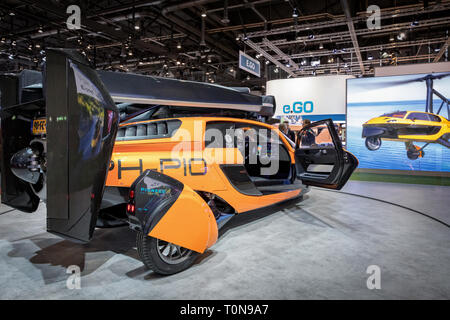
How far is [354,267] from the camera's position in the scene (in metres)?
2.32

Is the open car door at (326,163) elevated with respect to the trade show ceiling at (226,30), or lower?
lower

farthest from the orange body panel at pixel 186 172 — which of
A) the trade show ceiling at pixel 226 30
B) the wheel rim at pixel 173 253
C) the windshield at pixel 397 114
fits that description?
the trade show ceiling at pixel 226 30

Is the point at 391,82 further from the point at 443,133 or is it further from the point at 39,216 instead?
the point at 39,216

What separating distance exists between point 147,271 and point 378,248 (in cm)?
219

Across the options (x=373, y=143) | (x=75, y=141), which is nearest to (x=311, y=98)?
(x=373, y=143)

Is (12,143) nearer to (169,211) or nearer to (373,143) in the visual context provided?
(169,211)

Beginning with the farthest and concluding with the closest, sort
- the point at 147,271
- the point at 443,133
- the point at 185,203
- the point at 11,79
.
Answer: the point at 443,133 < the point at 11,79 < the point at 147,271 < the point at 185,203

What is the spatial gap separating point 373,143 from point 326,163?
14.6 feet

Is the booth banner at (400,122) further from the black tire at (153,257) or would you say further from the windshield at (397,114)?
the black tire at (153,257)

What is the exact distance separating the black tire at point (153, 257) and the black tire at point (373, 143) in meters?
7.01

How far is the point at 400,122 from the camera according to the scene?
719cm

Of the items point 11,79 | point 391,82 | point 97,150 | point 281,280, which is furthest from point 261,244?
point 391,82

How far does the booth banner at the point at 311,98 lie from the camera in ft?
34.6
